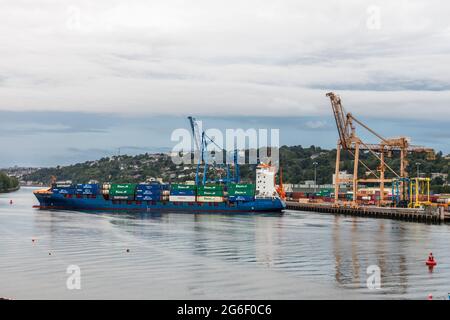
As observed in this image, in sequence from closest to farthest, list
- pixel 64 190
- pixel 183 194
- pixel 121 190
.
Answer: pixel 183 194 → pixel 121 190 → pixel 64 190

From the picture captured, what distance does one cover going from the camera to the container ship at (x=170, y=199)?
346 feet

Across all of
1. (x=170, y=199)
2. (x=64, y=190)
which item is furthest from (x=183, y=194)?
(x=64, y=190)

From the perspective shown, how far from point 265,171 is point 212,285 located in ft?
262

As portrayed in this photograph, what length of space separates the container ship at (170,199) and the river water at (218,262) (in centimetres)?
3661

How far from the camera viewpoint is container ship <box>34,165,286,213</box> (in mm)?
105500

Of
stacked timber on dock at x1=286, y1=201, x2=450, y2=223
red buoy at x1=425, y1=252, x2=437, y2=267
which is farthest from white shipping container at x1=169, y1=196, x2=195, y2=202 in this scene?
red buoy at x1=425, y1=252, x2=437, y2=267

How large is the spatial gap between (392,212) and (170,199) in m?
34.7

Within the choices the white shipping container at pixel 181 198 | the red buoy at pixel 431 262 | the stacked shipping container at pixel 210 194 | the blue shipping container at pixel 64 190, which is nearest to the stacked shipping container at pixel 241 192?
the stacked shipping container at pixel 210 194

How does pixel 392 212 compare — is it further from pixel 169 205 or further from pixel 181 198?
pixel 169 205

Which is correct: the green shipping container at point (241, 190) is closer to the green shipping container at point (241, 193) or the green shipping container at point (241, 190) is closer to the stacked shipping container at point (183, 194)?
the green shipping container at point (241, 193)

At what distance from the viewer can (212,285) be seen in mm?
32594

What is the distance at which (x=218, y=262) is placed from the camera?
41.1 metres
